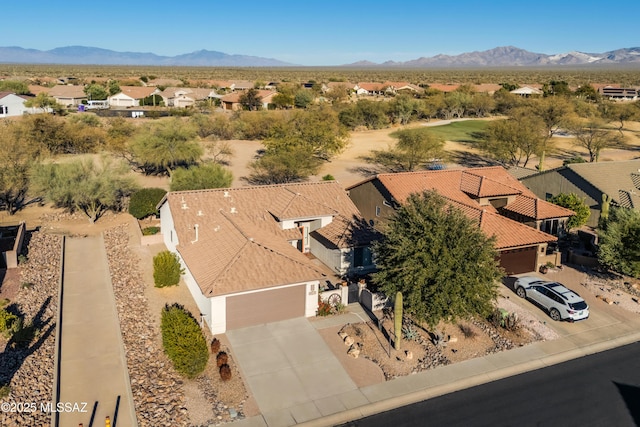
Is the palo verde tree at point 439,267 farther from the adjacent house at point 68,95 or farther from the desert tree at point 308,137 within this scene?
the adjacent house at point 68,95

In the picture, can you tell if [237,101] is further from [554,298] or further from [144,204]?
[554,298]

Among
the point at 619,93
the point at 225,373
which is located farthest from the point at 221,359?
the point at 619,93

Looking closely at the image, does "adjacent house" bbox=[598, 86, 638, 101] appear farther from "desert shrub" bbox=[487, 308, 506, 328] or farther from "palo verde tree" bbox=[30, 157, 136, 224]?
"palo verde tree" bbox=[30, 157, 136, 224]

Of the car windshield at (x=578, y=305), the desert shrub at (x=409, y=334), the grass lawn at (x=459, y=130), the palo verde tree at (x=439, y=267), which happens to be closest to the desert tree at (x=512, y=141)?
the grass lawn at (x=459, y=130)

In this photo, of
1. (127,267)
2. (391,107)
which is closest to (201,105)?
(391,107)

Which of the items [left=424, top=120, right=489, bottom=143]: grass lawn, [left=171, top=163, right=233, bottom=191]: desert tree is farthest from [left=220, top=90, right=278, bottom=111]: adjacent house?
[left=171, top=163, right=233, bottom=191]: desert tree

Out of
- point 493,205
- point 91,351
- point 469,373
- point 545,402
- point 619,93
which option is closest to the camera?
point 545,402

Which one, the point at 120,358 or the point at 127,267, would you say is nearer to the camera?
the point at 120,358

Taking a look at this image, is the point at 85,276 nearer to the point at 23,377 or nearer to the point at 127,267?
the point at 127,267
